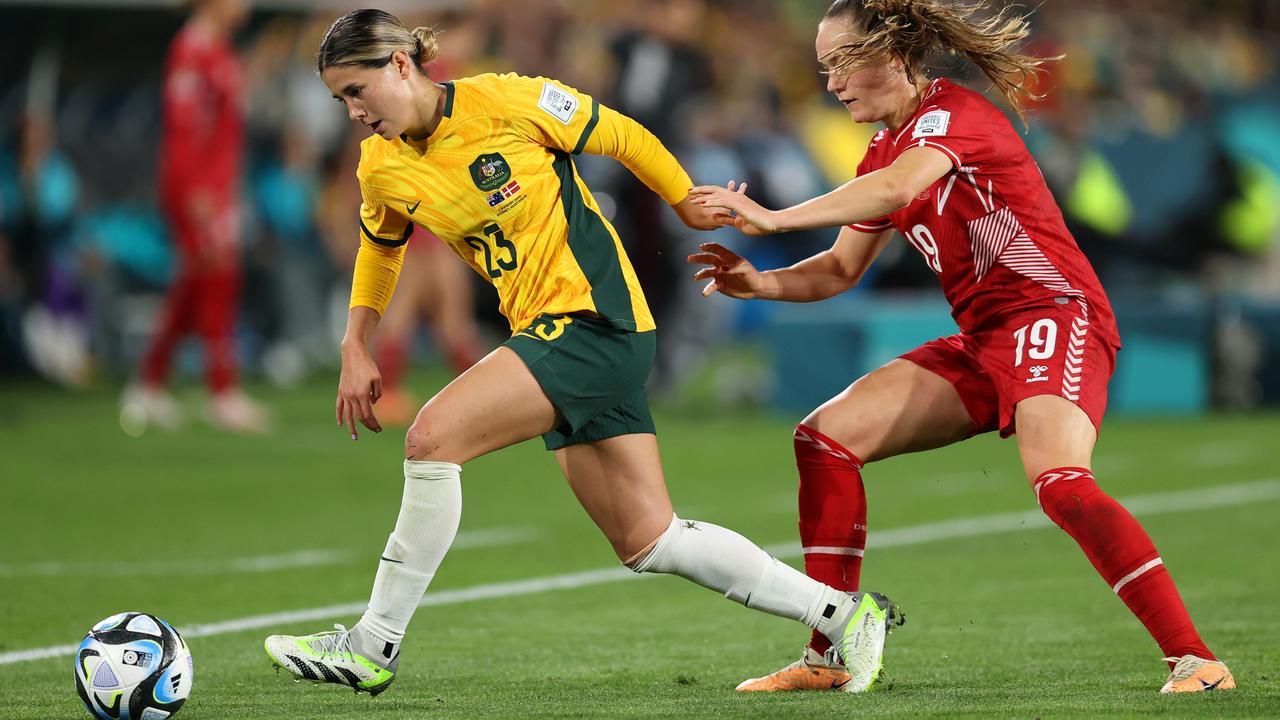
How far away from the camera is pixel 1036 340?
5.40 meters

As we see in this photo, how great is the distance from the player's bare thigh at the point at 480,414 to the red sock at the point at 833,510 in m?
0.93

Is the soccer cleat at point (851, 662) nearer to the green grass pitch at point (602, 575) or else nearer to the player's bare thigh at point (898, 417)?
the green grass pitch at point (602, 575)

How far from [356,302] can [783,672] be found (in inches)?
66.5

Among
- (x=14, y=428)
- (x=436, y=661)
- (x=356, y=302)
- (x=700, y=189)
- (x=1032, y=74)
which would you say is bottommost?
(x=14, y=428)

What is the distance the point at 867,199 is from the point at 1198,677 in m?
1.56

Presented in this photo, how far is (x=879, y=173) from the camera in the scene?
525 centimetres

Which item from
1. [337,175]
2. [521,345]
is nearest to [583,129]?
[521,345]

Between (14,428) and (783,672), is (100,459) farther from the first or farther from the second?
(783,672)

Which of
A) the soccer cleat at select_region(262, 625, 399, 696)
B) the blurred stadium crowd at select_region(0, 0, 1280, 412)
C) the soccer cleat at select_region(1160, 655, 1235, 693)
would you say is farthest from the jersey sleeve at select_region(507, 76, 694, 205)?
the blurred stadium crowd at select_region(0, 0, 1280, 412)

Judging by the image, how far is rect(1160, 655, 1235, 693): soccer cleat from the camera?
16.6 feet

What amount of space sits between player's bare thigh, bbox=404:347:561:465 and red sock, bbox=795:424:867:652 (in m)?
0.93

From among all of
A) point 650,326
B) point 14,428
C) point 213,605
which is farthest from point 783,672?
point 14,428

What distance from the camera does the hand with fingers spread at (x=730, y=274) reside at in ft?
19.0

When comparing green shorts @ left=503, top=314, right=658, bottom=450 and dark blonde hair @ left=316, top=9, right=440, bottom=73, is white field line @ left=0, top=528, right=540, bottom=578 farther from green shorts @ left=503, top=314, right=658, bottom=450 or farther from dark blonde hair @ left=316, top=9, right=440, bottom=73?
dark blonde hair @ left=316, top=9, right=440, bottom=73
